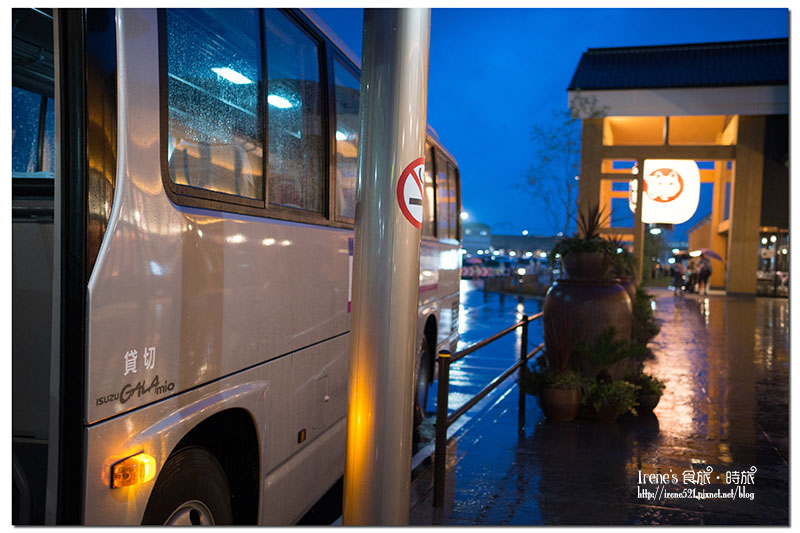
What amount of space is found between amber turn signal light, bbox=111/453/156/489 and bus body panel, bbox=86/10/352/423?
200 millimetres

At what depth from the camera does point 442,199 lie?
26.5 feet

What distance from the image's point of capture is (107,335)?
2312mm

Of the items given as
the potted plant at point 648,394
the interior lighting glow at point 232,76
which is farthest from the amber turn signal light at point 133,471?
the potted plant at point 648,394

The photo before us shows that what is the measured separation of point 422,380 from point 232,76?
479 cm

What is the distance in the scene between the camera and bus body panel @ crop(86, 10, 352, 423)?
235cm

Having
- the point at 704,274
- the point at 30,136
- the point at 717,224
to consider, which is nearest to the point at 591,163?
the point at 704,274

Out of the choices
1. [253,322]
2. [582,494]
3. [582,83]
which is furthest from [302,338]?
[582,83]

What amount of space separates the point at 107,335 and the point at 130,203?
49 cm

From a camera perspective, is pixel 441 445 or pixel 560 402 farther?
pixel 560 402

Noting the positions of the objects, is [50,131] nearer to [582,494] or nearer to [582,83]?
[582,494]

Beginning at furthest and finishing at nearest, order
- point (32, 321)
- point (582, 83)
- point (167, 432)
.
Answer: point (582, 83) < point (32, 321) < point (167, 432)

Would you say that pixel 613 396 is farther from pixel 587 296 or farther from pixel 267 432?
pixel 267 432

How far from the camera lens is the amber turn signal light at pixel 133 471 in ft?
7.87

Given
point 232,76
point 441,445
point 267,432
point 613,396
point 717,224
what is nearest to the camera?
point 232,76
